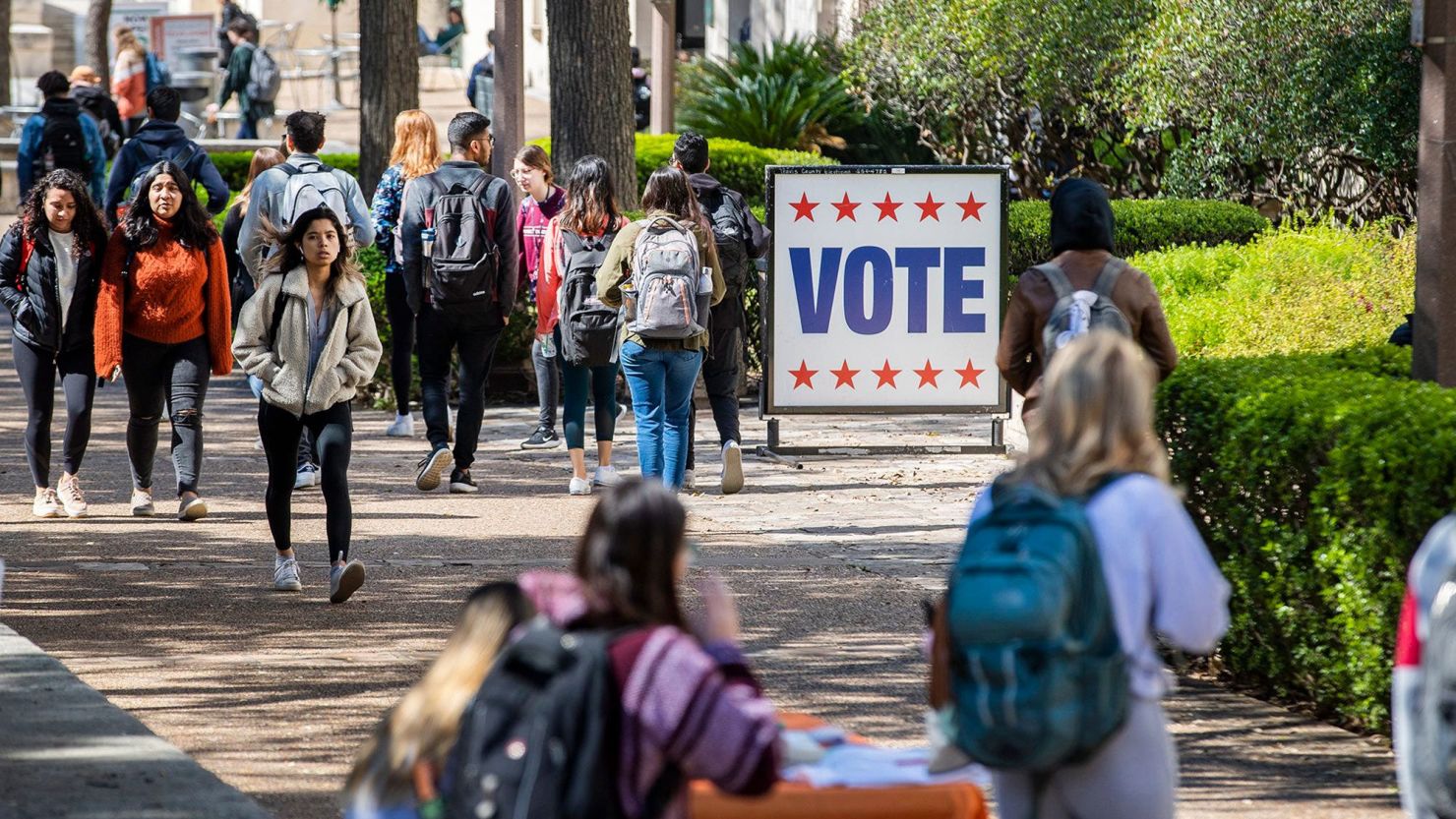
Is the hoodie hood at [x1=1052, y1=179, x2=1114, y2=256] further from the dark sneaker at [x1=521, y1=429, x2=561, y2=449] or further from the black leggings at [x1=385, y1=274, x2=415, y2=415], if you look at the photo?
the dark sneaker at [x1=521, y1=429, x2=561, y2=449]

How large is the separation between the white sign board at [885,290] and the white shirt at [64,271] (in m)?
3.71

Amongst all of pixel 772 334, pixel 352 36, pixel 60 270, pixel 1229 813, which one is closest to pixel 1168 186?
pixel 772 334

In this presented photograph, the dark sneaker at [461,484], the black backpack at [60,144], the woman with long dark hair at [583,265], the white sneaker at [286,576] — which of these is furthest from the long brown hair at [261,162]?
the black backpack at [60,144]

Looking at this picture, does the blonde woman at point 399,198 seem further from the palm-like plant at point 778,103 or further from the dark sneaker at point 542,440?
the palm-like plant at point 778,103

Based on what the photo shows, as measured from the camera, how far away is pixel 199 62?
102ft

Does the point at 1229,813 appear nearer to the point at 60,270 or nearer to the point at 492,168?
the point at 60,270

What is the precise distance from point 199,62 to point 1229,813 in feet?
92.5

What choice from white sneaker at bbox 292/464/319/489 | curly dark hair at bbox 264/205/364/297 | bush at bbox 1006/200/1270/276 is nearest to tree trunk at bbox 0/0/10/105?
bush at bbox 1006/200/1270/276

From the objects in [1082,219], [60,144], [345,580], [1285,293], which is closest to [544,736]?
[1082,219]

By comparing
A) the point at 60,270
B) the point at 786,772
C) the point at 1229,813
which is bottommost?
the point at 1229,813

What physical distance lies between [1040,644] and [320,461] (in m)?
4.89

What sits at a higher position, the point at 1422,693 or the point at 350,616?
the point at 1422,693

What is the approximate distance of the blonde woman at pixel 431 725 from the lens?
3320 millimetres

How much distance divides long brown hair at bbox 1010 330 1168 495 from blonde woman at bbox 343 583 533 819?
0.98 meters
